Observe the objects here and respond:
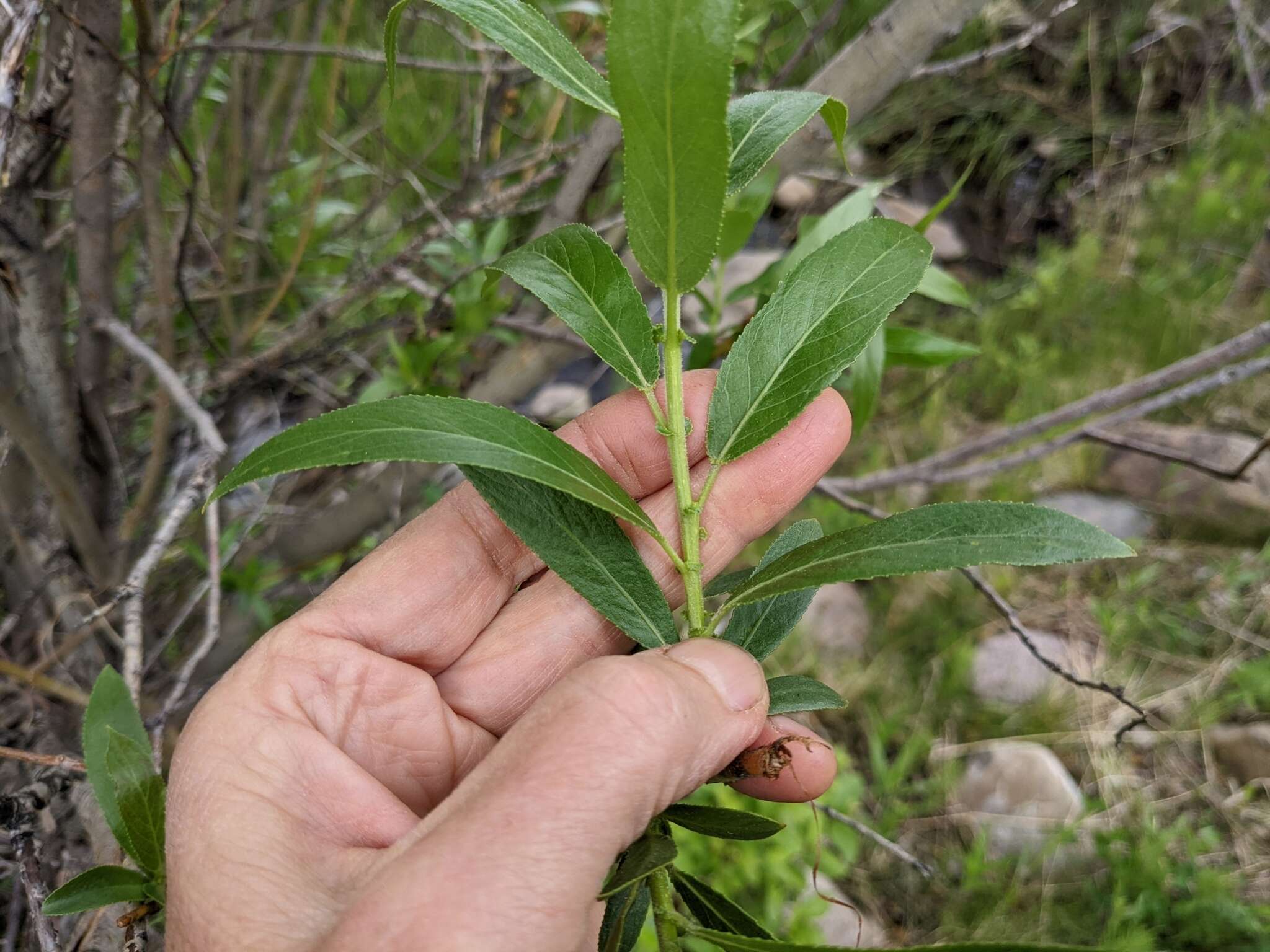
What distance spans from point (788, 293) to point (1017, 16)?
14.5 feet

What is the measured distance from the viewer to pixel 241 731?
42.8 inches

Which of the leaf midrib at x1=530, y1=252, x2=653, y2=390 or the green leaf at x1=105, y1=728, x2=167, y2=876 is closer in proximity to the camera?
the green leaf at x1=105, y1=728, x2=167, y2=876

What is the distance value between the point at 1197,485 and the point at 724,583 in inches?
132

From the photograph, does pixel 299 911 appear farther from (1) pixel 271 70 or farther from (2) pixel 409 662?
(1) pixel 271 70

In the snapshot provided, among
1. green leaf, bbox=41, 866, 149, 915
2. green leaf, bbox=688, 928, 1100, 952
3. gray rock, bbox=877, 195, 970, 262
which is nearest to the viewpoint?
green leaf, bbox=688, 928, 1100, 952

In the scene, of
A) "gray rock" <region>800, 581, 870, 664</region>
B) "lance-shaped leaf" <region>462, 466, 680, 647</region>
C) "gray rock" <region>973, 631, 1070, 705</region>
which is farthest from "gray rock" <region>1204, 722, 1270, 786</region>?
"lance-shaped leaf" <region>462, 466, 680, 647</region>

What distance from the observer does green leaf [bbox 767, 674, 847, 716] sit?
3.45 ft

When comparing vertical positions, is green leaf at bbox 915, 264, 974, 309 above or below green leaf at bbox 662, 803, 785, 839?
above

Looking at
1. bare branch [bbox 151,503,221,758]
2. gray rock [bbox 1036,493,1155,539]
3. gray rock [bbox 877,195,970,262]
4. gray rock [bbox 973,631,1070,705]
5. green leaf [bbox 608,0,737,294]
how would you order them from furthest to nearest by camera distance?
gray rock [bbox 877,195,970,262]
gray rock [bbox 1036,493,1155,539]
gray rock [bbox 973,631,1070,705]
bare branch [bbox 151,503,221,758]
green leaf [bbox 608,0,737,294]

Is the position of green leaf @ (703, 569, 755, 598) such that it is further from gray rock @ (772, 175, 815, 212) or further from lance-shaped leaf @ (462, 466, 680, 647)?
gray rock @ (772, 175, 815, 212)

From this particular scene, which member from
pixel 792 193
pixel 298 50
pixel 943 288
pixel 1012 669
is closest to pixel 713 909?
pixel 943 288

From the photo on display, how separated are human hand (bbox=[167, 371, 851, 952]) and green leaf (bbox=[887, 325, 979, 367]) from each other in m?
0.24

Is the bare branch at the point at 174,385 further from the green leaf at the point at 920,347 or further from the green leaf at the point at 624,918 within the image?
the green leaf at the point at 920,347

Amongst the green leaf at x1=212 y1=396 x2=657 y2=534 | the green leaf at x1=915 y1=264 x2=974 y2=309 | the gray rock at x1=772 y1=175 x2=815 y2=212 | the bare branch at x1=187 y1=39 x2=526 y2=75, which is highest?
the bare branch at x1=187 y1=39 x2=526 y2=75
